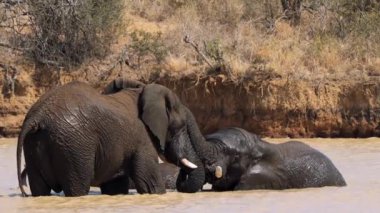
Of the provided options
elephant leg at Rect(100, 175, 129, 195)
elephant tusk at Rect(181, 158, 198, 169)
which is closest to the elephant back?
elephant tusk at Rect(181, 158, 198, 169)

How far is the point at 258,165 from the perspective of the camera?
1305 centimetres

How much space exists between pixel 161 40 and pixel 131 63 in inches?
46.4

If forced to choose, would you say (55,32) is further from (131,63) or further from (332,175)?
(332,175)

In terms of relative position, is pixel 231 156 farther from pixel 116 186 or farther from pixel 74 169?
pixel 74 169

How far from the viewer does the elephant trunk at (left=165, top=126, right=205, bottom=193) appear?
500 inches

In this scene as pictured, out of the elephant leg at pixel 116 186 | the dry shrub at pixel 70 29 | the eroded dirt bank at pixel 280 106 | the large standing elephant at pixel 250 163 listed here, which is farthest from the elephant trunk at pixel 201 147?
the dry shrub at pixel 70 29

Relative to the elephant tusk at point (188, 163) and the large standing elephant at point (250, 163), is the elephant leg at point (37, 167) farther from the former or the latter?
the large standing elephant at point (250, 163)

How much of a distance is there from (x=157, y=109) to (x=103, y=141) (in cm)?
83

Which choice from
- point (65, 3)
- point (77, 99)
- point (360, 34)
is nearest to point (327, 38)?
point (360, 34)

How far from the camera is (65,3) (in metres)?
25.5

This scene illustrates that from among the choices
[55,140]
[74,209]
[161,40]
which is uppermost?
[161,40]

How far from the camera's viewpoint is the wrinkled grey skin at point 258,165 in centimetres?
1291

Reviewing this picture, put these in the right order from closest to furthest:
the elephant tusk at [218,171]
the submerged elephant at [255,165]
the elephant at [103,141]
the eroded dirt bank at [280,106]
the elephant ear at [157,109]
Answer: the elephant at [103,141] → the elephant ear at [157,109] → the elephant tusk at [218,171] → the submerged elephant at [255,165] → the eroded dirt bank at [280,106]

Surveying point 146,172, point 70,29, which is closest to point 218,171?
point 146,172
